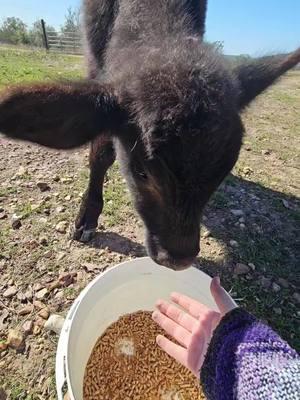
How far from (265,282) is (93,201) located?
57.6 inches

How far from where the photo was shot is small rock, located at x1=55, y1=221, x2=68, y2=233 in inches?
137

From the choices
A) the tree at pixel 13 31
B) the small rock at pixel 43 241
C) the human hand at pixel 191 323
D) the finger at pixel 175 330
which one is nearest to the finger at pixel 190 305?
the human hand at pixel 191 323

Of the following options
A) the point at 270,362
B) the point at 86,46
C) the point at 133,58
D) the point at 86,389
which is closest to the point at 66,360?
the point at 86,389

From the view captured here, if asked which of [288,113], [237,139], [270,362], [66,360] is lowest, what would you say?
[288,113]

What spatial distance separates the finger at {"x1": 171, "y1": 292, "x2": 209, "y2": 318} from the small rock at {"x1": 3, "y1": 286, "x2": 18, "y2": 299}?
1110 mm

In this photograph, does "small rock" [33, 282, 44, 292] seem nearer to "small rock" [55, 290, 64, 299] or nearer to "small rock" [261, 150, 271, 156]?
"small rock" [55, 290, 64, 299]

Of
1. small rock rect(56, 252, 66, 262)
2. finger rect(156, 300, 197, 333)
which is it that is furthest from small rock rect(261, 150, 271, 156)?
finger rect(156, 300, 197, 333)

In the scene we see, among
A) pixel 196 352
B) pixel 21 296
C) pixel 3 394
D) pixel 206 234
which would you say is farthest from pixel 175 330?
pixel 206 234

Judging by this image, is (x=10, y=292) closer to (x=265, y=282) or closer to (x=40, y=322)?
(x=40, y=322)

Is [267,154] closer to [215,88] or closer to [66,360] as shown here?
[215,88]

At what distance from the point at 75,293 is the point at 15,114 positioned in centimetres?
157

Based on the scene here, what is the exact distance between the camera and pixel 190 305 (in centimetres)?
243

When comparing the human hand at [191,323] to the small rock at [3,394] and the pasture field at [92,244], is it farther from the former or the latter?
the small rock at [3,394]

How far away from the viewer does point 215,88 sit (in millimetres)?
2037
